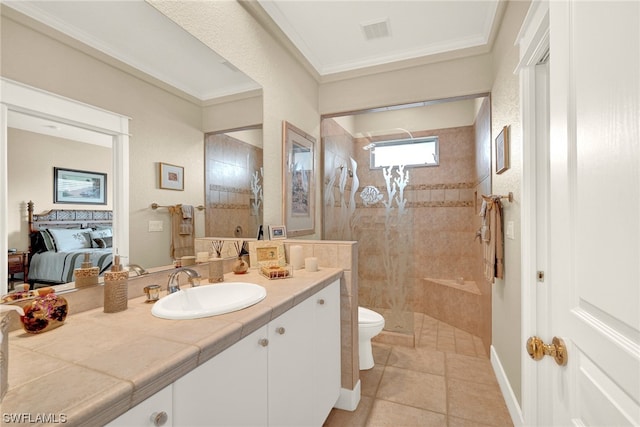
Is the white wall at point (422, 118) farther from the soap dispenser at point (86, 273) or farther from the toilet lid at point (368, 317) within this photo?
the soap dispenser at point (86, 273)

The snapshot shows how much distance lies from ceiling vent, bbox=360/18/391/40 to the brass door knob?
7.56 feet

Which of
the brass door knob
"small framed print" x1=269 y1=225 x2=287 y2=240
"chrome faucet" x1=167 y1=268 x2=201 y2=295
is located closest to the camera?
the brass door knob

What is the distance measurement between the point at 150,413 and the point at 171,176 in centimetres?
107

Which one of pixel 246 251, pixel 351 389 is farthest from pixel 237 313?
pixel 351 389

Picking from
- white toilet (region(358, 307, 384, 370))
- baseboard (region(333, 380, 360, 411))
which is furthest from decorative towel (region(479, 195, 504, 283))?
baseboard (region(333, 380, 360, 411))

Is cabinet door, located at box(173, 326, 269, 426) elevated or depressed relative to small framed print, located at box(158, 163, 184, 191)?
depressed

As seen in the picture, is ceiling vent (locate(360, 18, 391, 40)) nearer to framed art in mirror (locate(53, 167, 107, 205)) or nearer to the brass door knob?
framed art in mirror (locate(53, 167, 107, 205))

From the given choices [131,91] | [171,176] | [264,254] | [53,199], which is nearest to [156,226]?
[171,176]

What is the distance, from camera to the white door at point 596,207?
49 centimetres

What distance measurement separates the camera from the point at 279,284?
1502 mm

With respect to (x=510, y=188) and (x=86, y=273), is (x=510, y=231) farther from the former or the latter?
(x=86, y=273)

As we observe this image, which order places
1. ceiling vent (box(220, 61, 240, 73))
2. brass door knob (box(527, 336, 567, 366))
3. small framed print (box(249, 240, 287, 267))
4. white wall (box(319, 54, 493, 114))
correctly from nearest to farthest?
brass door knob (box(527, 336, 567, 366)) → ceiling vent (box(220, 61, 240, 73)) → small framed print (box(249, 240, 287, 267)) → white wall (box(319, 54, 493, 114))

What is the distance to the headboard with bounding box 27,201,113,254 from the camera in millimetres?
903

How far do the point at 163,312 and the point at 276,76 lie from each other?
1.95 meters
